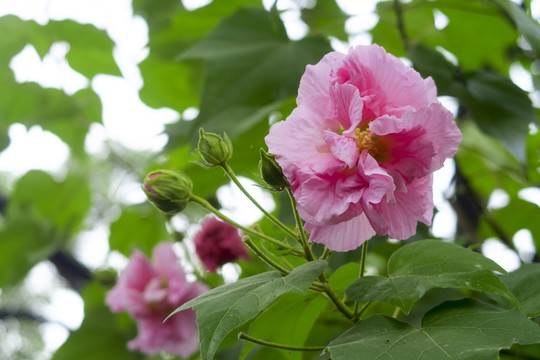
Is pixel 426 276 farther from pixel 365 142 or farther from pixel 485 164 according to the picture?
pixel 485 164

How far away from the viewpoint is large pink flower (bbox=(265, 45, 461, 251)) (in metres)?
0.47

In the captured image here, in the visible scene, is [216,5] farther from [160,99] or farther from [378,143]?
[378,143]

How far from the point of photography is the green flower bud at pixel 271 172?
502mm

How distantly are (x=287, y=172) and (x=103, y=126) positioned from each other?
36.2 inches

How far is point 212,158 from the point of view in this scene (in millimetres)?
562

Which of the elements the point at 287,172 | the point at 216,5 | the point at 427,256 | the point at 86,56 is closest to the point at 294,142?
the point at 287,172

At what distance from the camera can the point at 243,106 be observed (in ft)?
2.65

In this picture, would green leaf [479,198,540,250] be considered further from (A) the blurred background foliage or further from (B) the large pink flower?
(B) the large pink flower

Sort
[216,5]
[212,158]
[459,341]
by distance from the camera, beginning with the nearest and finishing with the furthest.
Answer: [459,341], [212,158], [216,5]

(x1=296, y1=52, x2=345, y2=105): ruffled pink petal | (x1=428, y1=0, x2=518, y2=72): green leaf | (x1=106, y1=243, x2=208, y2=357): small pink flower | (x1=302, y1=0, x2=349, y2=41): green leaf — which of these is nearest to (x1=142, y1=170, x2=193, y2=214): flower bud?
(x1=296, y1=52, x2=345, y2=105): ruffled pink petal

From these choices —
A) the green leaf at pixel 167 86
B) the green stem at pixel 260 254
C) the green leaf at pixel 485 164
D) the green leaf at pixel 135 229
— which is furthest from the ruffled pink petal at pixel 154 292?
the green leaf at pixel 485 164

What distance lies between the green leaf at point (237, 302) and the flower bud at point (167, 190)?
0.13 meters

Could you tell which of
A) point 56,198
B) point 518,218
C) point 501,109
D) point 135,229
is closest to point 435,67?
point 501,109

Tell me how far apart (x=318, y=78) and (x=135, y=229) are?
81cm
